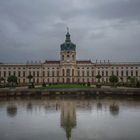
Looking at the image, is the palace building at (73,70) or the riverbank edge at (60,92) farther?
the palace building at (73,70)

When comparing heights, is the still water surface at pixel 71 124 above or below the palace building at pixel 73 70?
below

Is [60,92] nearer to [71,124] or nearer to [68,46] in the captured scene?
[71,124]

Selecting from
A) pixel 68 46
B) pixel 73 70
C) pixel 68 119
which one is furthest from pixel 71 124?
pixel 68 46

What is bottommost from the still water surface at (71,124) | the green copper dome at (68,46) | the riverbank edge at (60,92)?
the still water surface at (71,124)

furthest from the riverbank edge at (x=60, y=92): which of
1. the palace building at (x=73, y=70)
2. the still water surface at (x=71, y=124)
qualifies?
the palace building at (x=73, y=70)

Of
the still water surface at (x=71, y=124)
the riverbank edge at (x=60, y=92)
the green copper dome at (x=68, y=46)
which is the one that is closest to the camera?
the still water surface at (x=71, y=124)

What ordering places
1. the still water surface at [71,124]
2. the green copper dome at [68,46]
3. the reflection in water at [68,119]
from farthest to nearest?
the green copper dome at [68,46] → the reflection in water at [68,119] → the still water surface at [71,124]

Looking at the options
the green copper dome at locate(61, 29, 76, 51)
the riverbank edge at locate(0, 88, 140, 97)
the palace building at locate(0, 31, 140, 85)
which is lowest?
the riverbank edge at locate(0, 88, 140, 97)

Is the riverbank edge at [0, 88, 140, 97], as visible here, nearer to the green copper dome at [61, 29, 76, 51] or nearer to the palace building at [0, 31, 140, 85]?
the palace building at [0, 31, 140, 85]

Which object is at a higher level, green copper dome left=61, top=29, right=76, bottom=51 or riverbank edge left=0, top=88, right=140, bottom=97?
green copper dome left=61, top=29, right=76, bottom=51

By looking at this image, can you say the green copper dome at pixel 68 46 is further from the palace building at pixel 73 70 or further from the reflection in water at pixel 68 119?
the reflection in water at pixel 68 119

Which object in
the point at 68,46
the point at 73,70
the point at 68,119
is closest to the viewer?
the point at 68,119

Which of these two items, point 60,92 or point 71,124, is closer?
point 71,124

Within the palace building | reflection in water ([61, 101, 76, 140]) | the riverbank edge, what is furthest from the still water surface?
the palace building
